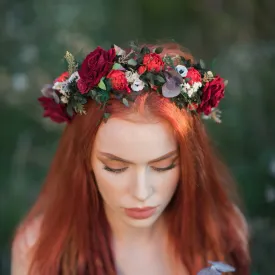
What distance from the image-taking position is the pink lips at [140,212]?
126 cm

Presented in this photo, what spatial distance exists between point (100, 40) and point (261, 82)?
688mm

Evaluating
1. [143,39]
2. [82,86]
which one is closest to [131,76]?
[82,86]

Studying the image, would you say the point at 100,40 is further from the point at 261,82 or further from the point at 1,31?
the point at 261,82

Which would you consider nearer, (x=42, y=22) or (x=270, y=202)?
(x=42, y=22)

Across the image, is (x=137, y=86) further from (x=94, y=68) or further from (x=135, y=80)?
(x=94, y=68)

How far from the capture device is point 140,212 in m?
1.26

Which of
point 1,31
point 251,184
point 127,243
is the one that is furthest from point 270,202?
point 1,31

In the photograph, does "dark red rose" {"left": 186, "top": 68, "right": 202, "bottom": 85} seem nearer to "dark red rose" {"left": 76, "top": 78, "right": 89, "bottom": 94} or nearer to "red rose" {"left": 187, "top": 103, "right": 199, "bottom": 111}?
"red rose" {"left": 187, "top": 103, "right": 199, "bottom": 111}

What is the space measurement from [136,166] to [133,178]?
0.04 meters

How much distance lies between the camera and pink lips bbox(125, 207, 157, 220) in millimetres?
1258

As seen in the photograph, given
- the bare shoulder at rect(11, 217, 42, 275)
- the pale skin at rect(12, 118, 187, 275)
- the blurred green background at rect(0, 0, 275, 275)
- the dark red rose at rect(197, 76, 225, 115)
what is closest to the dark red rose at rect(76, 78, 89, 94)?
the pale skin at rect(12, 118, 187, 275)

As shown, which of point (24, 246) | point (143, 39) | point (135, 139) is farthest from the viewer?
point (143, 39)

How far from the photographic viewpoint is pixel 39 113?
1.97 metres

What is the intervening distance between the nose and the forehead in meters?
0.04
